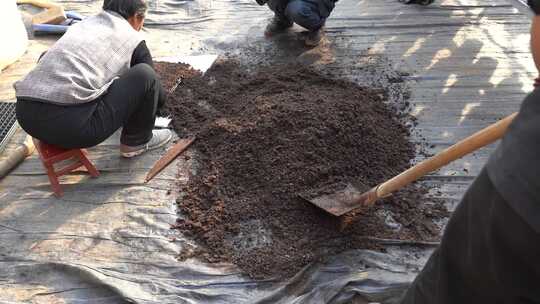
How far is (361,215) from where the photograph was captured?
2.29m

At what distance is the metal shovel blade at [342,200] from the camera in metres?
2.15

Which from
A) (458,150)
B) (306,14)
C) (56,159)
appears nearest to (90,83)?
(56,159)

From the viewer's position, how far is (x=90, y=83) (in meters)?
2.38

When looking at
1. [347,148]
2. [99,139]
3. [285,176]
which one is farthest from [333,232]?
[99,139]

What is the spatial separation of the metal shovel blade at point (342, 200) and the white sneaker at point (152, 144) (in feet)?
3.67

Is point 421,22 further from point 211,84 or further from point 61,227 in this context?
point 61,227

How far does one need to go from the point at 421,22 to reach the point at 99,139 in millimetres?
3177

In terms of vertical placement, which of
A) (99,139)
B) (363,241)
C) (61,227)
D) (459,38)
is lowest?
(61,227)

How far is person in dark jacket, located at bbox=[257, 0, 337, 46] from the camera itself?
380 centimetres

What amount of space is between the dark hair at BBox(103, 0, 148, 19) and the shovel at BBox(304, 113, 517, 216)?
146 centimetres

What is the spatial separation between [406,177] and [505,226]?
0.85 metres

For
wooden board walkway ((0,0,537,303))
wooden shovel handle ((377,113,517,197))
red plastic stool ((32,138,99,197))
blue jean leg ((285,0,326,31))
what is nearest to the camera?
wooden shovel handle ((377,113,517,197))

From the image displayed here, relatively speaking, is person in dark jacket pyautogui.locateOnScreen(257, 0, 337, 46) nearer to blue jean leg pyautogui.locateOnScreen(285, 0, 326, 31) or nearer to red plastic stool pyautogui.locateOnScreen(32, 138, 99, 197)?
blue jean leg pyautogui.locateOnScreen(285, 0, 326, 31)

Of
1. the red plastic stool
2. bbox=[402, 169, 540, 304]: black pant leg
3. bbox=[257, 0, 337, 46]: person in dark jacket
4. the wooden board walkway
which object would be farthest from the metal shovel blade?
bbox=[257, 0, 337, 46]: person in dark jacket
